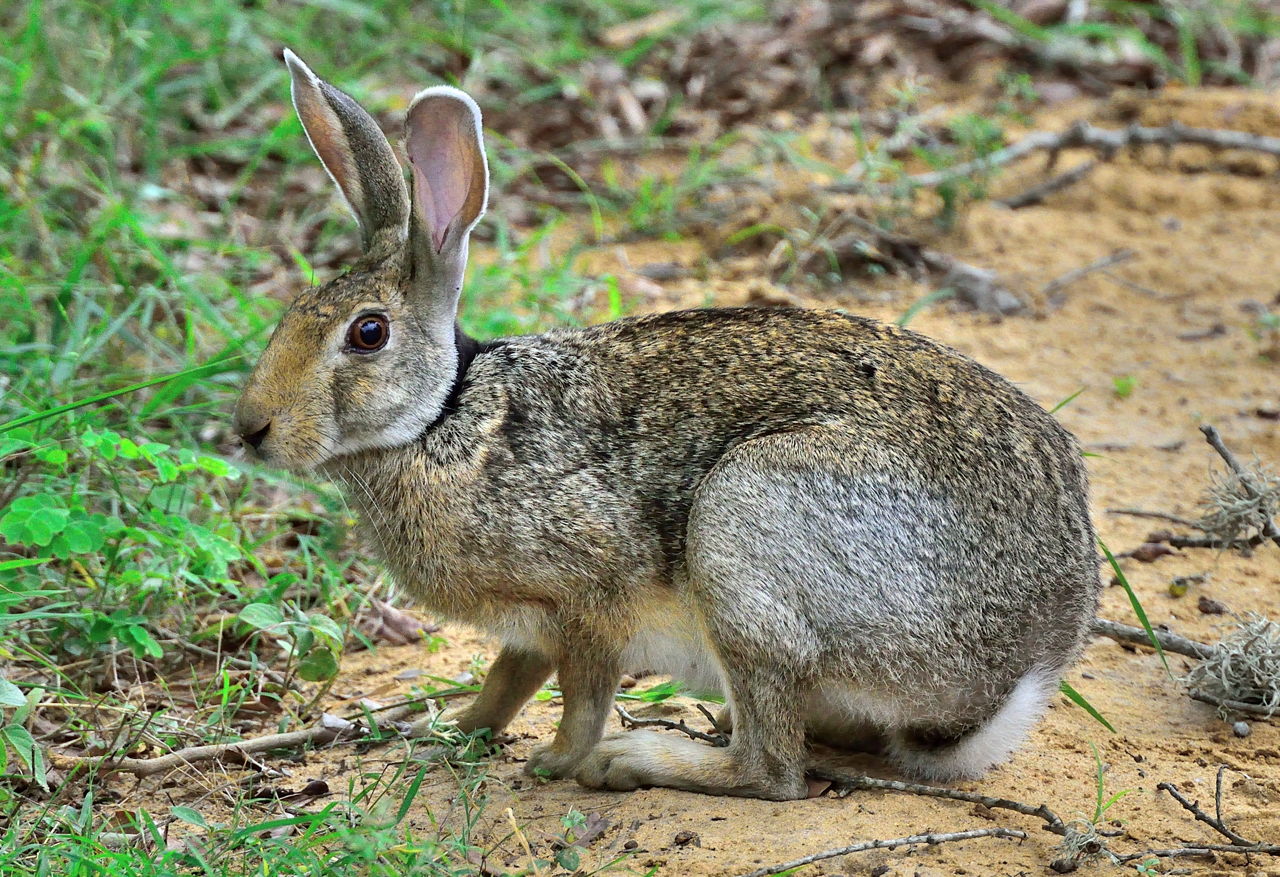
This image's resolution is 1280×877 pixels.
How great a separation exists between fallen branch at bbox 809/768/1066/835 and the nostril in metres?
1.87

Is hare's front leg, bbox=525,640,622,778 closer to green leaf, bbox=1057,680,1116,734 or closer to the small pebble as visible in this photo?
green leaf, bbox=1057,680,1116,734

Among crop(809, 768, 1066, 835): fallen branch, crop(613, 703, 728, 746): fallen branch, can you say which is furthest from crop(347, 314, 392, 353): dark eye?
crop(809, 768, 1066, 835): fallen branch

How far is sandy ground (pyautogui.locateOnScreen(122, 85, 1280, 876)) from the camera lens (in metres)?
3.95

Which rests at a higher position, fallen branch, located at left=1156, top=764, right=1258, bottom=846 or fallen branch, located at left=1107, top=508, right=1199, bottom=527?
fallen branch, located at left=1156, top=764, right=1258, bottom=846

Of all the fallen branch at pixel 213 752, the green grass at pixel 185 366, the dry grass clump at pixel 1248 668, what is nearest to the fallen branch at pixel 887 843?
the green grass at pixel 185 366

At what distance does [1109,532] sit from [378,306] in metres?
2.99

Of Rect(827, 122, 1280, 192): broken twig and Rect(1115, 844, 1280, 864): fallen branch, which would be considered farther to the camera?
Rect(827, 122, 1280, 192): broken twig

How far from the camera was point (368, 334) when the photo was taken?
4.41 meters

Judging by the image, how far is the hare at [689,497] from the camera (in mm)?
4066

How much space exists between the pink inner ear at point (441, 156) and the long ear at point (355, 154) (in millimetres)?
90

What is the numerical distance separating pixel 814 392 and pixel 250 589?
2.22 meters

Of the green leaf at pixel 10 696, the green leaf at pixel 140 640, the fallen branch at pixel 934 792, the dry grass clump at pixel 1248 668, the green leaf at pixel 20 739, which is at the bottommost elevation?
the dry grass clump at pixel 1248 668

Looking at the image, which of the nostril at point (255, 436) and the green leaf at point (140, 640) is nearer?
the nostril at point (255, 436)

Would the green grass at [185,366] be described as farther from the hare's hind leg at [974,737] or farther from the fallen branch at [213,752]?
the hare's hind leg at [974,737]
